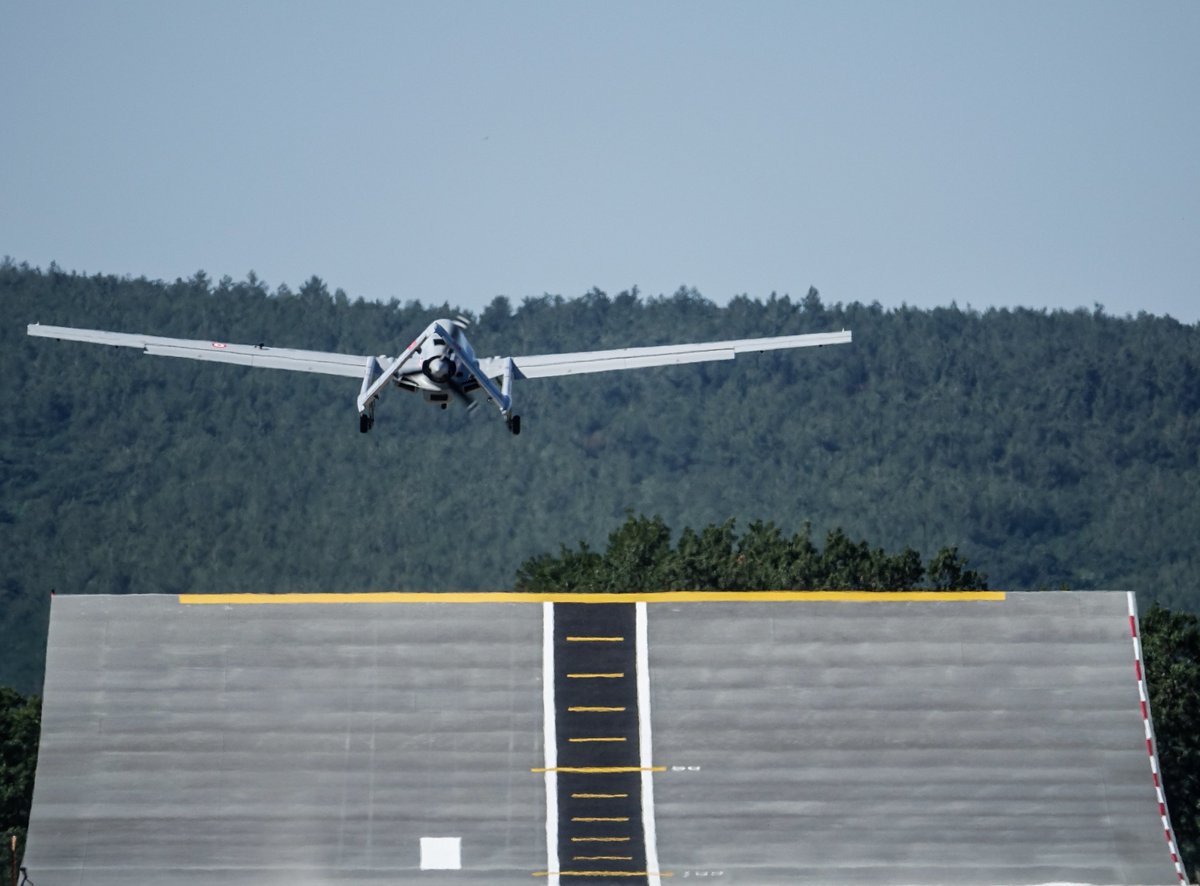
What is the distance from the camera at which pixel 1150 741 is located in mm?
34656

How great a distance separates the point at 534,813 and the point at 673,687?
3704 millimetres

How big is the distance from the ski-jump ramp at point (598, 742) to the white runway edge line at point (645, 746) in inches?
2.9

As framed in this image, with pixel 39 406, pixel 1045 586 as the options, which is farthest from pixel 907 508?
pixel 39 406

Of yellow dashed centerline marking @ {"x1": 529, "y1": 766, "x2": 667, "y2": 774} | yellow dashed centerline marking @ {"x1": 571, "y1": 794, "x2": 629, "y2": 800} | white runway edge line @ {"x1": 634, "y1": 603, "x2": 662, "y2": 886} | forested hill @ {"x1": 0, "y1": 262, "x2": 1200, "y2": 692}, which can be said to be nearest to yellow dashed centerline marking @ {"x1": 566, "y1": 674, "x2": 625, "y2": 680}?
white runway edge line @ {"x1": 634, "y1": 603, "x2": 662, "y2": 886}

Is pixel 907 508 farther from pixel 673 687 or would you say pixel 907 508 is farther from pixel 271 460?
pixel 673 687

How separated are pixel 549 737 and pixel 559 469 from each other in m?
134

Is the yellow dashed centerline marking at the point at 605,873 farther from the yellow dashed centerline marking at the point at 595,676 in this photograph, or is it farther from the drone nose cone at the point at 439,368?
the drone nose cone at the point at 439,368

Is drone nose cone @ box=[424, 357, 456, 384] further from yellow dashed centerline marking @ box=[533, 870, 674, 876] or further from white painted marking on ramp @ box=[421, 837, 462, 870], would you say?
yellow dashed centerline marking @ box=[533, 870, 674, 876]

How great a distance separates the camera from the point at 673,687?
35375 mm

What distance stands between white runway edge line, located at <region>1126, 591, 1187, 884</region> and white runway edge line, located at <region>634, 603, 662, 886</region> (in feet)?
30.7

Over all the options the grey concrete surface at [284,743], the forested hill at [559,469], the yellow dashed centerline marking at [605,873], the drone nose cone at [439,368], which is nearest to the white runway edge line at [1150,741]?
the yellow dashed centerline marking at [605,873]

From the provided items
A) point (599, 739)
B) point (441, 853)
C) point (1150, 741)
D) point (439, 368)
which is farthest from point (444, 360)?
point (1150, 741)

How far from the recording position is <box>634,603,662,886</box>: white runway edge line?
110 feet

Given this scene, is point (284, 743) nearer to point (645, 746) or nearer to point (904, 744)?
point (645, 746)
